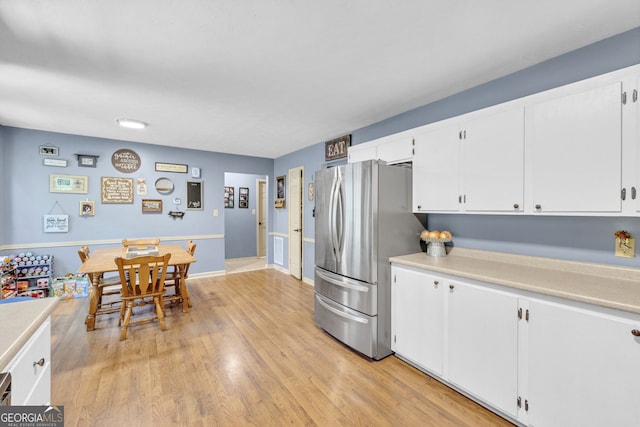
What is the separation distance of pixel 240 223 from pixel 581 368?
675 cm

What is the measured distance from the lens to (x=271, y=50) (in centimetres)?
195

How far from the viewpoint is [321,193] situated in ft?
9.91

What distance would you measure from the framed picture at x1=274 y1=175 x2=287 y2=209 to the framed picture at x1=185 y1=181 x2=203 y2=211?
1.59 meters

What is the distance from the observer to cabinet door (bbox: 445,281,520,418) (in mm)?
1701

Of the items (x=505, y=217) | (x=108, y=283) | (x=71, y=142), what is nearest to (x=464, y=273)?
(x=505, y=217)

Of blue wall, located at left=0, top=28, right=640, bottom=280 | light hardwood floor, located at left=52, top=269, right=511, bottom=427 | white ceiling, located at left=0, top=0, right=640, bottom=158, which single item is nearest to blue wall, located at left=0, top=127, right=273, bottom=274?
blue wall, located at left=0, top=28, right=640, bottom=280

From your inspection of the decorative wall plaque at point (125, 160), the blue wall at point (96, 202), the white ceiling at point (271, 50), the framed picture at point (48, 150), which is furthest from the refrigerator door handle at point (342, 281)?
the framed picture at point (48, 150)

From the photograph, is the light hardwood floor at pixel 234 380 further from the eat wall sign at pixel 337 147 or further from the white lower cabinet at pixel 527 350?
the eat wall sign at pixel 337 147

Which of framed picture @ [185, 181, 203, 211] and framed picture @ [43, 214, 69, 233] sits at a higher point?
framed picture @ [185, 181, 203, 211]

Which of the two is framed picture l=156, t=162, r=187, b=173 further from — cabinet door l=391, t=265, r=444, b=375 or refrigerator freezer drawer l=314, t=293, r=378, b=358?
cabinet door l=391, t=265, r=444, b=375

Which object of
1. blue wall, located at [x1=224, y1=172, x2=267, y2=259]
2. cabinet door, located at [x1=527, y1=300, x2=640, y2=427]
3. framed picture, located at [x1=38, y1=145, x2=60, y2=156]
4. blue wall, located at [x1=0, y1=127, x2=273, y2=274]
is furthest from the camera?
blue wall, located at [x1=224, y1=172, x2=267, y2=259]

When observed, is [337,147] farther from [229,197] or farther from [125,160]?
[229,197]

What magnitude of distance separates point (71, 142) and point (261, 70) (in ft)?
13.1

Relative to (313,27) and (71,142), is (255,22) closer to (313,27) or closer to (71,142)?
(313,27)
